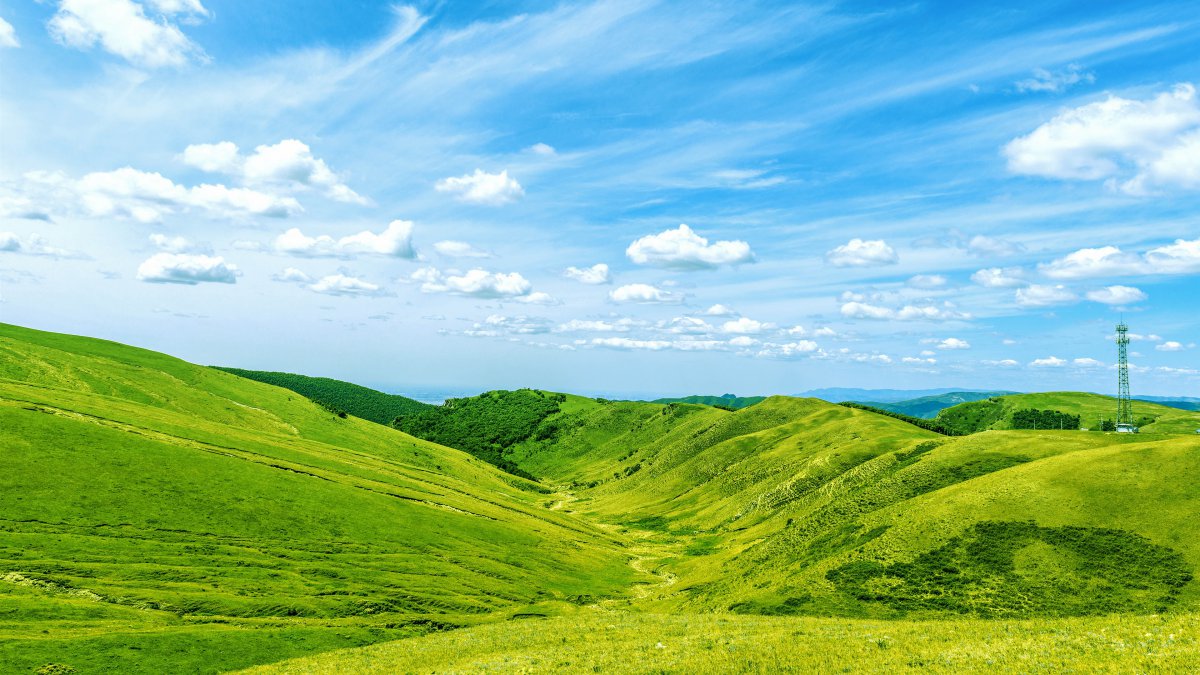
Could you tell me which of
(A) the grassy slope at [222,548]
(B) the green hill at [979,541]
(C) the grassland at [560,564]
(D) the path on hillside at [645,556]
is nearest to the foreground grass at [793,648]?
(C) the grassland at [560,564]

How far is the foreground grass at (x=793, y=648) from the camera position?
30141 millimetres

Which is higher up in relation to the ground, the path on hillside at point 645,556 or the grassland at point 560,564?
the grassland at point 560,564

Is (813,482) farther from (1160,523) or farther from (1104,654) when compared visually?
(1104,654)

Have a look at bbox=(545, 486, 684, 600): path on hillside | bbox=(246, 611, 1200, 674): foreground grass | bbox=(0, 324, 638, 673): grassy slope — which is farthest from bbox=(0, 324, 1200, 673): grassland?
bbox=(545, 486, 684, 600): path on hillside

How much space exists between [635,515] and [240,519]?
111820 millimetres

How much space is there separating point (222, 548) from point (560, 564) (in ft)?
173

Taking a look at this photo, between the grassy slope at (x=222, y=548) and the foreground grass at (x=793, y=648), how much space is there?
47.5ft

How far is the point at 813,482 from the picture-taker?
133 m

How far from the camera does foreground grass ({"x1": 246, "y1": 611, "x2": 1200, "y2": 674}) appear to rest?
3014 centimetres

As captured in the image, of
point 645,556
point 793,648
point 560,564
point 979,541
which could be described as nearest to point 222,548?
point 560,564

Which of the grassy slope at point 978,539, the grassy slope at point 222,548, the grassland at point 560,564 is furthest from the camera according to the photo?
the grassy slope at point 978,539

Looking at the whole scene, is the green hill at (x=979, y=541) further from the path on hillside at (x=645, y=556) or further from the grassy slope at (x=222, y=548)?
the grassy slope at (x=222, y=548)

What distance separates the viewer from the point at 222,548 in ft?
257

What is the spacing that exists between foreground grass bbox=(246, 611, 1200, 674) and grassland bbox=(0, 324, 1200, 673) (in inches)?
11.6
